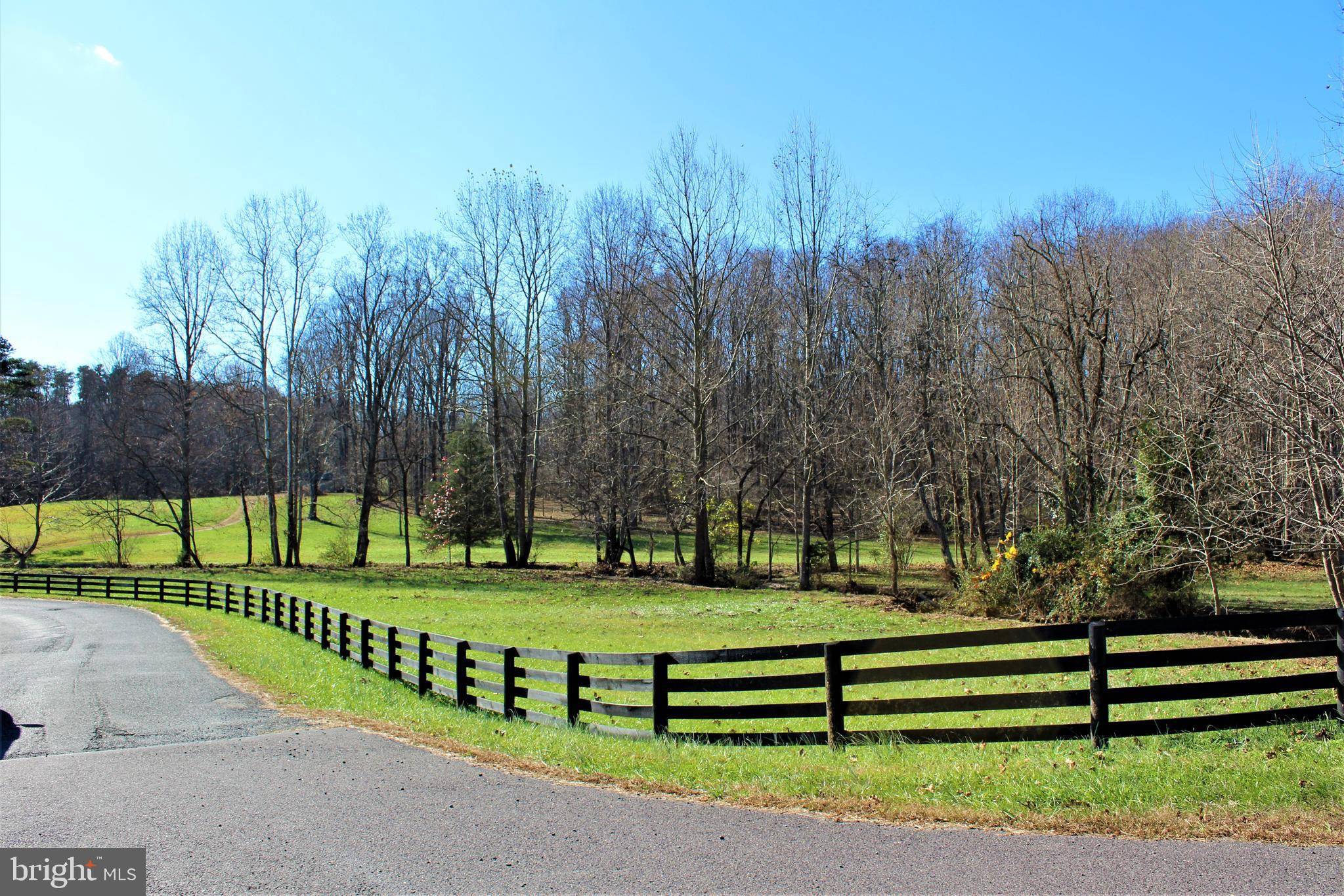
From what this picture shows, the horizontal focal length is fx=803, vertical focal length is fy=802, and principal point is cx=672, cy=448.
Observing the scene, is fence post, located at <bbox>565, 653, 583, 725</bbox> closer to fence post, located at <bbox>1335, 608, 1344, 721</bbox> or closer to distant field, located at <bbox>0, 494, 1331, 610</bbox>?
fence post, located at <bbox>1335, 608, 1344, 721</bbox>

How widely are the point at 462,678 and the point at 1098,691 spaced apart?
24.8 feet

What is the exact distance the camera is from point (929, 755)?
735 cm

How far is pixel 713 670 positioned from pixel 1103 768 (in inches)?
343

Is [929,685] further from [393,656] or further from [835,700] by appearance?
[393,656]

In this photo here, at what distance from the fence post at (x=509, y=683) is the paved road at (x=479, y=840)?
5.83ft

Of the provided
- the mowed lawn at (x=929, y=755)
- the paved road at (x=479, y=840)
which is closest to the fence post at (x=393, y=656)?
the mowed lawn at (x=929, y=755)

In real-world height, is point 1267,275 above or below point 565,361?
below

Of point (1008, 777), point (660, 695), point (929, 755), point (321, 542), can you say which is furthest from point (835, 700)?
point (321, 542)

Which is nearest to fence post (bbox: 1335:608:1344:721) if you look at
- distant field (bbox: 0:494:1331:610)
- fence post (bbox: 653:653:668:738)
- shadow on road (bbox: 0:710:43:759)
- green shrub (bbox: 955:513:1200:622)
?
fence post (bbox: 653:653:668:738)

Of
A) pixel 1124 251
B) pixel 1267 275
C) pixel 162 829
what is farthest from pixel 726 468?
pixel 162 829

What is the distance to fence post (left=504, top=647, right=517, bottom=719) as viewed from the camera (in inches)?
384

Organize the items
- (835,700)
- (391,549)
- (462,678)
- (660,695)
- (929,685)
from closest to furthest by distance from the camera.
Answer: (835,700) < (660,695) < (462,678) < (929,685) < (391,549)

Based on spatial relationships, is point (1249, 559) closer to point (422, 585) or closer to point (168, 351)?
point (422, 585)

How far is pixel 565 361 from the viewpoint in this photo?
3816 cm
